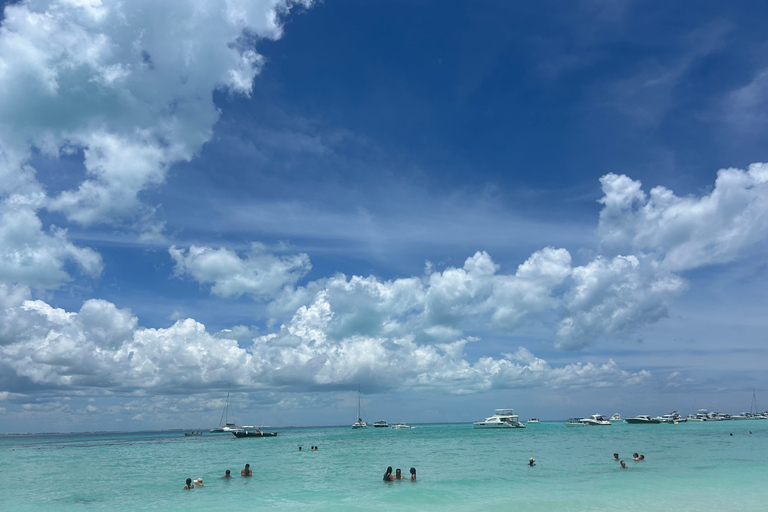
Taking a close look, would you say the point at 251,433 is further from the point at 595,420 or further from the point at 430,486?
the point at 595,420

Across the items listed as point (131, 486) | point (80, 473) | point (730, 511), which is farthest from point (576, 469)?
point (80, 473)

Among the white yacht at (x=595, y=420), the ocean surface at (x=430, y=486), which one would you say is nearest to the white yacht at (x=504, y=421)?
the white yacht at (x=595, y=420)

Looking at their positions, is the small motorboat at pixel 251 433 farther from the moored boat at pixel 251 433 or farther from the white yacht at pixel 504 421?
the white yacht at pixel 504 421

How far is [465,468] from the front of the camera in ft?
148

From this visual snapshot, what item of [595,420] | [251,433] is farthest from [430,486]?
[595,420]

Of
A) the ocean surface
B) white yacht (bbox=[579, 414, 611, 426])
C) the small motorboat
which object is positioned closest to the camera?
the ocean surface

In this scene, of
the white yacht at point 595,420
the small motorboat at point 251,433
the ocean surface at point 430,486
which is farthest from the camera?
the white yacht at point 595,420

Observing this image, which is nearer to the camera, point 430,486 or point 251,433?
point 430,486

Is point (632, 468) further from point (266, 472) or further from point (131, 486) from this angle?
point (131, 486)

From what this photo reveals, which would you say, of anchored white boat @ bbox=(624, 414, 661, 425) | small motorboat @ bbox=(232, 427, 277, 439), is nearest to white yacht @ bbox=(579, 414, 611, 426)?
anchored white boat @ bbox=(624, 414, 661, 425)

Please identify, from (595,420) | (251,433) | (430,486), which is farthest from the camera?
(595,420)

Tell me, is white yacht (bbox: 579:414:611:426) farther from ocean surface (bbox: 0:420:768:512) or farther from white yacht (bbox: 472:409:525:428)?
ocean surface (bbox: 0:420:768:512)

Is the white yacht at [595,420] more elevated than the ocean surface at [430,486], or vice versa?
the ocean surface at [430,486]

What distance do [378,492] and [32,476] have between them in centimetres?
3879
